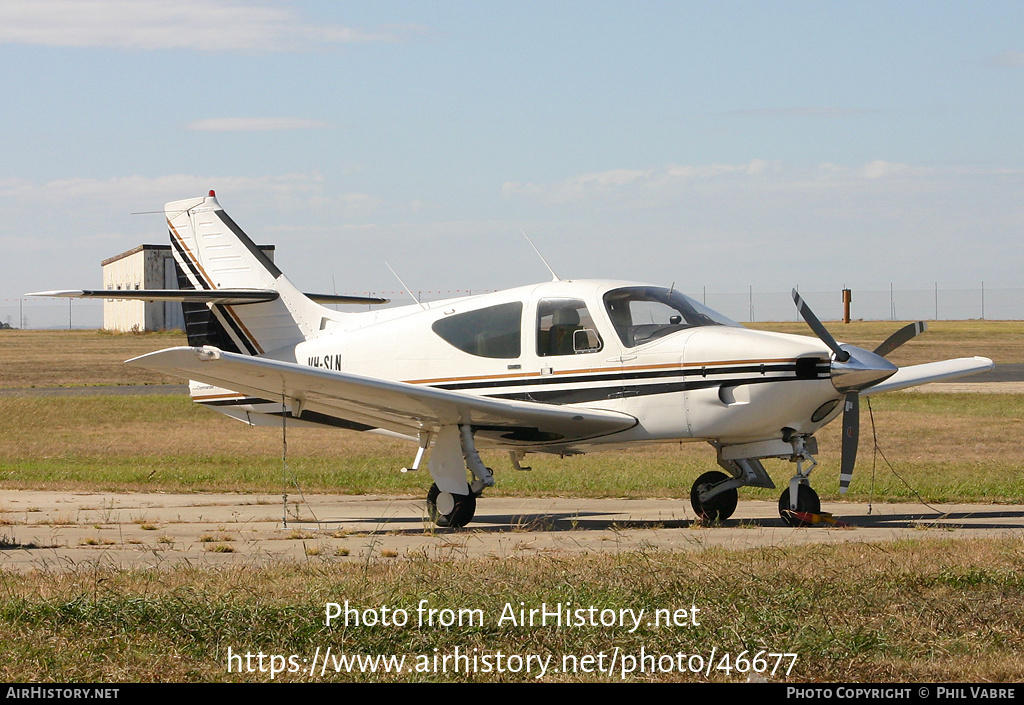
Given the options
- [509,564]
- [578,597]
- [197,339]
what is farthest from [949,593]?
[197,339]

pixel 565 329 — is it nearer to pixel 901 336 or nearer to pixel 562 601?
pixel 901 336

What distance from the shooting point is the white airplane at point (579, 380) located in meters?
11.7

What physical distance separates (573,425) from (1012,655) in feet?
22.8

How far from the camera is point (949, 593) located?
7.25 m

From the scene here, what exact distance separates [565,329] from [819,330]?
8.98 feet

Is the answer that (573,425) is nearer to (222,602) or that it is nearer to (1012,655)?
(222,602)

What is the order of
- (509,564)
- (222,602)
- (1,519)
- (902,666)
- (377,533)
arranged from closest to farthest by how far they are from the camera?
Result: (902,666)
(222,602)
(509,564)
(377,533)
(1,519)

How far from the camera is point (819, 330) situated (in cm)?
1194

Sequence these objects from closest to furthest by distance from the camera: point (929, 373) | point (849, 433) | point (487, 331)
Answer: point (849, 433) → point (487, 331) → point (929, 373)

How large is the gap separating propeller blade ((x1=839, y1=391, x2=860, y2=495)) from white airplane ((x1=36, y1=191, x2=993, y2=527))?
0.6 inches

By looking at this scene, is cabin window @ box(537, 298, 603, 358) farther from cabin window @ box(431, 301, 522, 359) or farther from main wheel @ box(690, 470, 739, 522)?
main wheel @ box(690, 470, 739, 522)

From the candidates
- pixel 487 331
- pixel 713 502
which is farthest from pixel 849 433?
pixel 487 331

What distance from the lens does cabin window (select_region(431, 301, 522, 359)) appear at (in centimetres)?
1314

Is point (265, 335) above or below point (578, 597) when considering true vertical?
above
